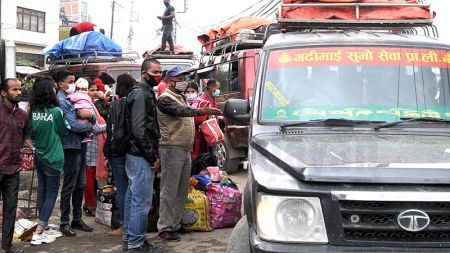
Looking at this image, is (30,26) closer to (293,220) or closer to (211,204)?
(211,204)

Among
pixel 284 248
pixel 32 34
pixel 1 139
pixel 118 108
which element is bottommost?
pixel 284 248

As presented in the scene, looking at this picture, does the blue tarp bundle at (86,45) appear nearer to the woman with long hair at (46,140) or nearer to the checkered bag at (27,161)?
the checkered bag at (27,161)

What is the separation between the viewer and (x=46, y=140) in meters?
5.36

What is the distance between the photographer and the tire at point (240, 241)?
2980mm

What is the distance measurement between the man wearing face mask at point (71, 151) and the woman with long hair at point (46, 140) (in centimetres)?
18

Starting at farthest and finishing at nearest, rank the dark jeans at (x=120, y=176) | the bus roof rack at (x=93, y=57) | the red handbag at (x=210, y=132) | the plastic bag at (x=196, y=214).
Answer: the bus roof rack at (x=93, y=57) < the red handbag at (x=210, y=132) < the plastic bag at (x=196, y=214) < the dark jeans at (x=120, y=176)

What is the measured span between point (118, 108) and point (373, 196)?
338 centimetres

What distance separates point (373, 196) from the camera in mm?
2373

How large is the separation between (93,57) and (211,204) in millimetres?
8195

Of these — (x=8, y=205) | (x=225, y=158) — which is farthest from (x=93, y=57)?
(x=8, y=205)

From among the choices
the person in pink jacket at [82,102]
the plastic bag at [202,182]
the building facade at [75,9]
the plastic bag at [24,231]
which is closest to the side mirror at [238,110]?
the plastic bag at [202,182]

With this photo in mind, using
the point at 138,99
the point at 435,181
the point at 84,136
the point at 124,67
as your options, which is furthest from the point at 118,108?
the point at 124,67

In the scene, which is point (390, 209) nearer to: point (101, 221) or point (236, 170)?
point (101, 221)

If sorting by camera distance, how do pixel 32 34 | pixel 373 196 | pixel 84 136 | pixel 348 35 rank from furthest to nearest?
1. pixel 32 34
2. pixel 84 136
3. pixel 348 35
4. pixel 373 196
